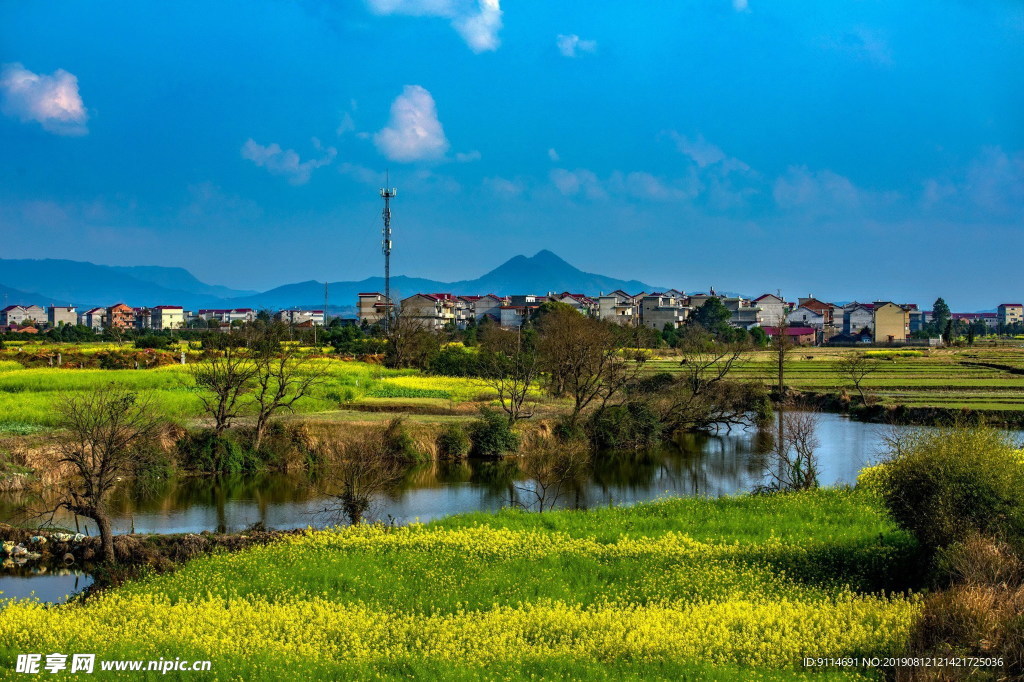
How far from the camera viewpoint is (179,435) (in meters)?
30.1

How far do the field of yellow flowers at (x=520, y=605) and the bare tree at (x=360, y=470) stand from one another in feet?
7.86

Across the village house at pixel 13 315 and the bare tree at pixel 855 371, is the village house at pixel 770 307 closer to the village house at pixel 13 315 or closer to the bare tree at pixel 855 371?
the bare tree at pixel 855 371

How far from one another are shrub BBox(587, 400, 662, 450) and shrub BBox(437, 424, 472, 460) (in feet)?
21.0

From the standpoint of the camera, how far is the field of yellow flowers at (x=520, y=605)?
10391 millimetres

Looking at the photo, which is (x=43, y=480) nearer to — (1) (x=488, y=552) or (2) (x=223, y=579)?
(2) (x=223, y=579)

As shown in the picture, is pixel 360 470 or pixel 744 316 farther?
pixel 744 316

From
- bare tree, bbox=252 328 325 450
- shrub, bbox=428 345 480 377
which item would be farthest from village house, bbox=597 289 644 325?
bare tree, bbox=252 328 325 450

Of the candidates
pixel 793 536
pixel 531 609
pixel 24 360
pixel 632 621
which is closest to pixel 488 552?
pixel 531 609

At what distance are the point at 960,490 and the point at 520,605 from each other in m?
7.15

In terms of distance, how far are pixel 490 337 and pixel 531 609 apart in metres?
58.0

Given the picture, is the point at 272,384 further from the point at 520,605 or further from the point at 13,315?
the point at 13,315

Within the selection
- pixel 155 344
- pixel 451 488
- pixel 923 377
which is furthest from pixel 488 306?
pixel 451 488

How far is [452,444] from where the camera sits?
33.2 m

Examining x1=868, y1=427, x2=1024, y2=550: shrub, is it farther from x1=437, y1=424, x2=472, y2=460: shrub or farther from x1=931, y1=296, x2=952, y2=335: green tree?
x1=931, y1=296, x2=952, y2=335: green tree
